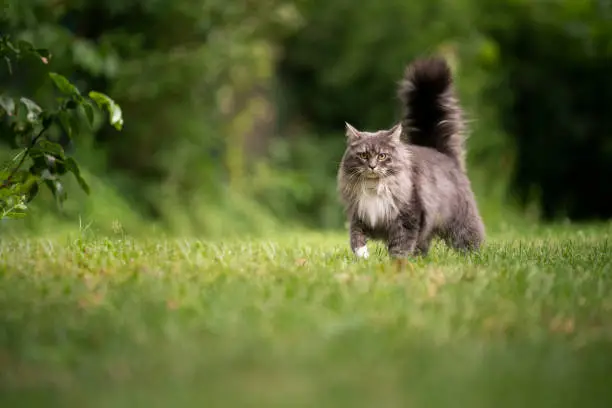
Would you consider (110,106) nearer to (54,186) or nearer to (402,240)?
(54,186)

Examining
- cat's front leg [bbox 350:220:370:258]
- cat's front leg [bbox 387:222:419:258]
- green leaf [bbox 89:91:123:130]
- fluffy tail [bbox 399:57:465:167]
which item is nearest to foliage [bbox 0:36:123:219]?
green leaf [bbox 89:91:123:130]

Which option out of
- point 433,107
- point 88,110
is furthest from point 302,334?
point 433,107

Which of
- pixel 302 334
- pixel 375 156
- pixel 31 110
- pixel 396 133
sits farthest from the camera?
pixel 396 133

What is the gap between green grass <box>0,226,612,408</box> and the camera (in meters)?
3.36

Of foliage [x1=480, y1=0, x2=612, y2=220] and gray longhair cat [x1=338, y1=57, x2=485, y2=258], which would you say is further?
foliage [x1=480, y1=0, x2=612, y2=220]

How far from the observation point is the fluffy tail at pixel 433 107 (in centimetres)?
772

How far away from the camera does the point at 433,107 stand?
25.4 ft

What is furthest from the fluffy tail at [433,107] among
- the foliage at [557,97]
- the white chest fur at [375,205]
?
the foliage at [557,97]

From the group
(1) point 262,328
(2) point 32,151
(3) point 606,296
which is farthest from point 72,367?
(2) point 32,151

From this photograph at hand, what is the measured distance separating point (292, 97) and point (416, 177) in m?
11.2

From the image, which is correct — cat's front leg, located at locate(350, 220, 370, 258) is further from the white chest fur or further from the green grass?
the green grass

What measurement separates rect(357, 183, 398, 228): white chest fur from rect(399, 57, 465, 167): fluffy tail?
1.33 meters

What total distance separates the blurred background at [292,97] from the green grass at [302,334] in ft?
15.1

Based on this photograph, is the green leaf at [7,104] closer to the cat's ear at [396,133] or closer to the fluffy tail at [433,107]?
the cat's ear at [396,133]
